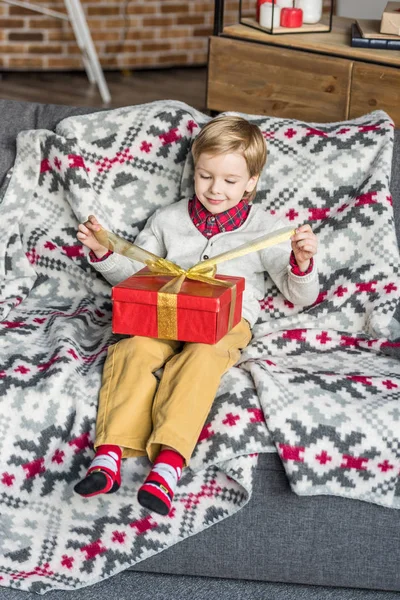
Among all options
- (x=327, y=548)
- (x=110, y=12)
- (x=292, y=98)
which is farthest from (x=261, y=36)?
(x=110, y=12)

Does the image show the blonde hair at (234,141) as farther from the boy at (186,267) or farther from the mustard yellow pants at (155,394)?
the mustard yellow pants at (155,394)

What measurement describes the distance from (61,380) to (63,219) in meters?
0.60

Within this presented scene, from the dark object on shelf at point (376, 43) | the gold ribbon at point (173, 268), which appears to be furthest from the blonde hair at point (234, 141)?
the dark object on shelf at point (376, 43)

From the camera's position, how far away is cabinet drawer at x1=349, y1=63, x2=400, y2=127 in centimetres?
273

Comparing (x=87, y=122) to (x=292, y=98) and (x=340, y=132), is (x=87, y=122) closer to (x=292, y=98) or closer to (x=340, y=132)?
(x=340, y=132)

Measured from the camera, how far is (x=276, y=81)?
3.02 meters

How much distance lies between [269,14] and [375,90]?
0.53 m

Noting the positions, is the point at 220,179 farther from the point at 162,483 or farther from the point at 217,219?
the point at 162,483

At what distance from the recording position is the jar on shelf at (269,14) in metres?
3.05

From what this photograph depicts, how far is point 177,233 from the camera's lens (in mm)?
2094

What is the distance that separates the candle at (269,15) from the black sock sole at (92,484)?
6.35ft

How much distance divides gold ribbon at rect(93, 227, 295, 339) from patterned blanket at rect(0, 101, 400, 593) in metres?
0.17

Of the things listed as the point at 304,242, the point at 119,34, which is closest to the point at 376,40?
the point at 304,242

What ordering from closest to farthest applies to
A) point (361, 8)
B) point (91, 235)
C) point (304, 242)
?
point (304, 242), point (91, 235), point (361, 8)
